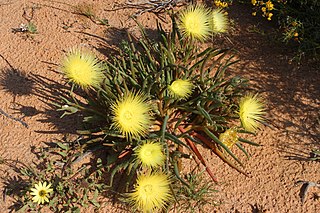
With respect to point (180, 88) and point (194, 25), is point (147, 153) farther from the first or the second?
point (194, 25)

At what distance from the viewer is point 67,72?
2652mm

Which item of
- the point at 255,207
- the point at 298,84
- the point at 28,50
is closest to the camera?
the point at 255,207

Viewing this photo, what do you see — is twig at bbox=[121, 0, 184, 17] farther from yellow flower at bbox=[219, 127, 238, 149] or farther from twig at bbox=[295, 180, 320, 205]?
twig at bbox=[295, 180, 320, 205]

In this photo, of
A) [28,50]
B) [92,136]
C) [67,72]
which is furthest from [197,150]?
[28,50]

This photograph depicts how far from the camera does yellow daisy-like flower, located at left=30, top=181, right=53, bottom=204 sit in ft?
8.91

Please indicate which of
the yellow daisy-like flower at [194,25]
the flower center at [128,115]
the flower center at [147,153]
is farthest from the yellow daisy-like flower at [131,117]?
the yellow daisy-like flower at [194,25]

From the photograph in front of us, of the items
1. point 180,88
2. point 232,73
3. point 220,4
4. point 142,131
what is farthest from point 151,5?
point 142,131

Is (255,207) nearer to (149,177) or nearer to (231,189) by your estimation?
(231,189)

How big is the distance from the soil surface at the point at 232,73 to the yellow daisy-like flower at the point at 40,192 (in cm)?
29

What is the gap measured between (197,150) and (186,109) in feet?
1.06

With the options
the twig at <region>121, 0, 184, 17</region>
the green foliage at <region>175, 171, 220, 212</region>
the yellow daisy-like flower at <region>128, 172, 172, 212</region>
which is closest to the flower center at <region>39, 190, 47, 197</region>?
the yellow daisy-like flower at <region>128, 172, 172, 212</region>

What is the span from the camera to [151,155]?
8.10ft

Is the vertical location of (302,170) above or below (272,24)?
below

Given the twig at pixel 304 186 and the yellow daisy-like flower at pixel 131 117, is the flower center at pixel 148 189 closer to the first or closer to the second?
the yellow daisy-like flower at pixel 131 117
